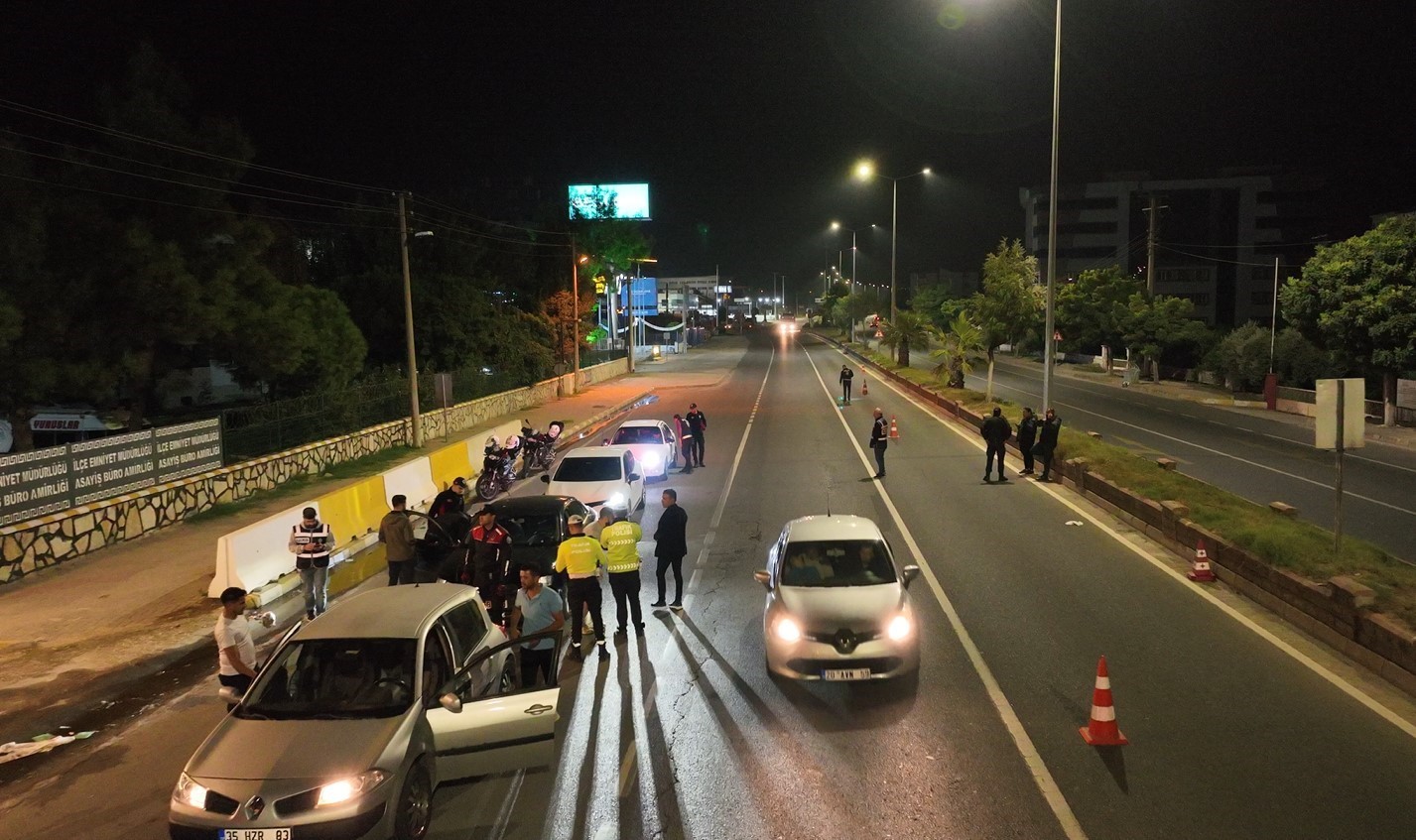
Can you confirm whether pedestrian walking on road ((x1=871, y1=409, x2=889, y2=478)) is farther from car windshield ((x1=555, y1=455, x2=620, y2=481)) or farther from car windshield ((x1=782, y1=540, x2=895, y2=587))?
car windshield ((x1=782, y1=540, x2=895, y2=587))

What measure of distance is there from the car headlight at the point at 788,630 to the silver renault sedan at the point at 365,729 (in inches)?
90.7

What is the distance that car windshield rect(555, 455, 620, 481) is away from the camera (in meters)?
18.1

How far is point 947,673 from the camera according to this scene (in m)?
9.44

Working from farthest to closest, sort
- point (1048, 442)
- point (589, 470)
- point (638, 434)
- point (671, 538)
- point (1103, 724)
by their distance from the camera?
1. point (638, 434)
2. point (1048, 442)
3. point (589, 470)
4. point (671, 538)
5. point (1103, 724)

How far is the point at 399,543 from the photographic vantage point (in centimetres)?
1212

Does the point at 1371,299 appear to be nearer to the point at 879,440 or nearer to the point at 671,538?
the point at 879,440

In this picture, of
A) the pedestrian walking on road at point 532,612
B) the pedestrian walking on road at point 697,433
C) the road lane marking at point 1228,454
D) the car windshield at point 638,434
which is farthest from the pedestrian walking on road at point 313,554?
the road lane marking at point 1228,454

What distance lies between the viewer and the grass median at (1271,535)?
10.5m

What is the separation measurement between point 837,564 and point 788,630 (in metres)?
1.36

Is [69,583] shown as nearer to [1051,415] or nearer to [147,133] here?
[147,133]

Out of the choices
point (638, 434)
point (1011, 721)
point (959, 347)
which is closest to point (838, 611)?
point (1011, 721)

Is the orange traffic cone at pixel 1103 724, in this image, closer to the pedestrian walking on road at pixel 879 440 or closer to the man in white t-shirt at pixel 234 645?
the man in white t-shirt at pixel 234 645

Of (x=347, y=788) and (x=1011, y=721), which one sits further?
(x=1011, y=721)

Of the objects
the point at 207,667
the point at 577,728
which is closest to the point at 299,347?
the point at 207,667
